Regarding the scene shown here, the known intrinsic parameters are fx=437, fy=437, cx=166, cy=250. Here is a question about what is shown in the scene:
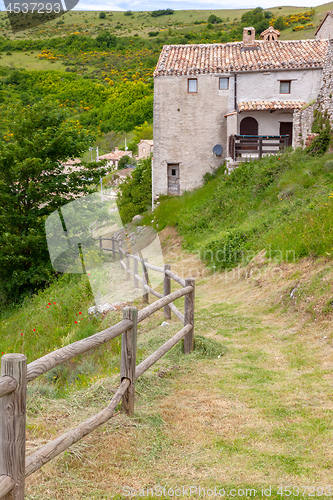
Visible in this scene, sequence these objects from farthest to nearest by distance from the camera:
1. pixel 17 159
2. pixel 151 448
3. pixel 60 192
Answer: pixel 60 192, pixel 17 159, pixel 151 448

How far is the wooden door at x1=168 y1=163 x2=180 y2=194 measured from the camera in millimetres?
23891

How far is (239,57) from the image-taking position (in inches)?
Result: 952

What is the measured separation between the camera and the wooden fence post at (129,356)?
3975 millimetres

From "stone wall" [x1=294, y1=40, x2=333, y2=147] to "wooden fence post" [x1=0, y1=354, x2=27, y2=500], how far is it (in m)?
13.2

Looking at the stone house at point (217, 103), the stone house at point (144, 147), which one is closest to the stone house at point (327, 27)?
the stone house at point (217, 103)

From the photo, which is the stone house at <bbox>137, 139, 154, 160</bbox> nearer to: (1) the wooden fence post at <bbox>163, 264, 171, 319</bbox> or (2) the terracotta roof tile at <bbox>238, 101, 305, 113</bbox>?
(2) the terracotta roof tile at <bbox>238, 101, 305, 113</bbox>

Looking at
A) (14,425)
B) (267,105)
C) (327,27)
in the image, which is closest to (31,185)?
(14,425)

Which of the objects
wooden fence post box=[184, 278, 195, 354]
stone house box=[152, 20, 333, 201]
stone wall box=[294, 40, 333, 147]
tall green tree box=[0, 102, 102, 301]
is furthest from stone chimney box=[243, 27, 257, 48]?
wooden fence post box=[184, 278, 195, 354]

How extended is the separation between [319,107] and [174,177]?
10618mm

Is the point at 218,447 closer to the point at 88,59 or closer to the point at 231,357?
the point at 231,357

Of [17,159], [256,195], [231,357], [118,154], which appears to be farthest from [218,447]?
[118,154]

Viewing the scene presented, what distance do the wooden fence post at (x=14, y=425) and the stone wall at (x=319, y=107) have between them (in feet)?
43.2

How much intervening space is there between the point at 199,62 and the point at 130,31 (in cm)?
12279

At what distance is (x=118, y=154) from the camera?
254 feet
